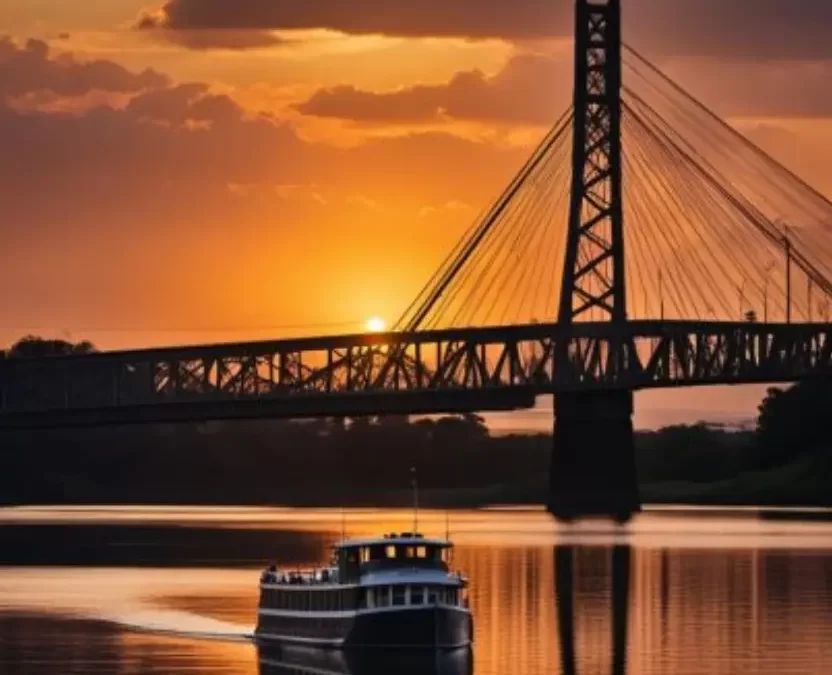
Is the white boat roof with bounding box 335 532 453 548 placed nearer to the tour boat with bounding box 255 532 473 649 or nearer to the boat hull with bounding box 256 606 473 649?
the tour boat with bounding box 255 532 473 649

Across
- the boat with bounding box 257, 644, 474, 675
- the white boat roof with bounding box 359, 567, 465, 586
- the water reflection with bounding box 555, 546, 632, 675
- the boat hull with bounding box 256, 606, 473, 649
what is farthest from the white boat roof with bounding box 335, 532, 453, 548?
the water reflection with bounding box 555, 546, 632, 675

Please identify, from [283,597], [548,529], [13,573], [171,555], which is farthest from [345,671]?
[548,529]

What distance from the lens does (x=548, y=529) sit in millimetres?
199250

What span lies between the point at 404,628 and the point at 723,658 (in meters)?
9.08

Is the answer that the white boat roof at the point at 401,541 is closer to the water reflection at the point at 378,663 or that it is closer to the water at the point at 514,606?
the water reflection at the point at 378,663

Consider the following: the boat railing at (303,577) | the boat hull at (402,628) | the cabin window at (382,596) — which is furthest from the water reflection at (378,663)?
the boat railing at (303,577)

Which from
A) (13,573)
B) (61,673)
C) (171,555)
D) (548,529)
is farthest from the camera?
(548,529)

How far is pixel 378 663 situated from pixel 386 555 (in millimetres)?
→ 4569

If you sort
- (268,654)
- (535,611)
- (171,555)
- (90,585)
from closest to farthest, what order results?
1. (268,654)
2. (535,611)
3. (90,585)
4. (171,555)

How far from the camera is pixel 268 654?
10344 cm

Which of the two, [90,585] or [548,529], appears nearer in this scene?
[90,585]

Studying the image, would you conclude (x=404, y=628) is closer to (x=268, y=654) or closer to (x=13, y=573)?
(x=268, y=654)

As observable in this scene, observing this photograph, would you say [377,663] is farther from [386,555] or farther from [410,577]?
[386,555]

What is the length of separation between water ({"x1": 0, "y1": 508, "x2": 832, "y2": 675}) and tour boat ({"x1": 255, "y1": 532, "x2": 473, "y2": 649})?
936mm
